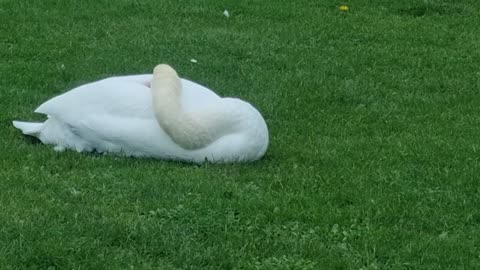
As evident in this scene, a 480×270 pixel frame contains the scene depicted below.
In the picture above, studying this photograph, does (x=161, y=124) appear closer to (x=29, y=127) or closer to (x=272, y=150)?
(x=272, y=150)

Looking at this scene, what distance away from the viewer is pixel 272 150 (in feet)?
23.6

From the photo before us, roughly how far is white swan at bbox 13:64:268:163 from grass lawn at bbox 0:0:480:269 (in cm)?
11

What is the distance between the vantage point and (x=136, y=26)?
11.1m

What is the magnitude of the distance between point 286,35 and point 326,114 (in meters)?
2.86

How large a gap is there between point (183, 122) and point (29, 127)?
129 cm

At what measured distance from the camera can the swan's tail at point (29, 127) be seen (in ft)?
23.5

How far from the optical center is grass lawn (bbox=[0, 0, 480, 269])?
5262 mm

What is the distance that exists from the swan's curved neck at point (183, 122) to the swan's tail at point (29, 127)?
95 cm

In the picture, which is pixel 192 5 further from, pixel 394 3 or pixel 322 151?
pixel 322 151

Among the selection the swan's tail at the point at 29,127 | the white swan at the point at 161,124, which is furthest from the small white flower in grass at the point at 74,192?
the swan's tail at the point at 29,127

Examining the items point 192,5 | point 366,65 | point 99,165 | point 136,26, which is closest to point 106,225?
point 99,165

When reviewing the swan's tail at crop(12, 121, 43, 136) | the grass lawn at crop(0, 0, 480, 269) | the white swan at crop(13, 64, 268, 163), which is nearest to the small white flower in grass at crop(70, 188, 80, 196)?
the grass lawn at crop(0, 0, 480, 269)

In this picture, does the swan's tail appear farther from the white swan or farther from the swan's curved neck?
the swan's curved neck

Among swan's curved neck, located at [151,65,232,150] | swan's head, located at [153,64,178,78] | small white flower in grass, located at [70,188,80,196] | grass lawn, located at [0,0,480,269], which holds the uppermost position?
swan's head, located at [153,64,178,78]
